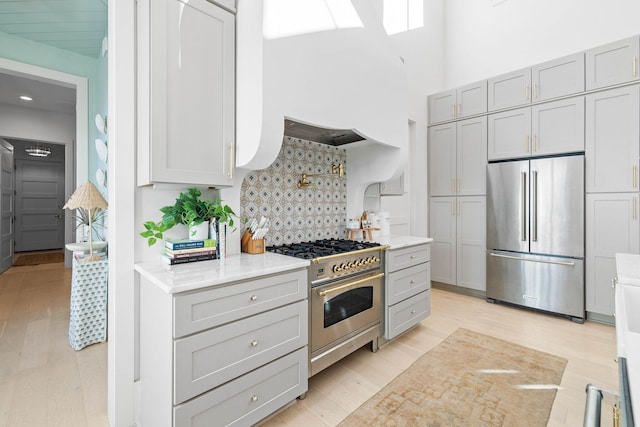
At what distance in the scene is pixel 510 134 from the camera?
11.6 ft

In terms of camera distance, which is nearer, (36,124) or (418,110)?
(418,110)

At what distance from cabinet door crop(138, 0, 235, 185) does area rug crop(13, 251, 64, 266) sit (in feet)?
20.7

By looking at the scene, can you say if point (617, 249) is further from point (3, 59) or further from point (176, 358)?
point (3, 59)

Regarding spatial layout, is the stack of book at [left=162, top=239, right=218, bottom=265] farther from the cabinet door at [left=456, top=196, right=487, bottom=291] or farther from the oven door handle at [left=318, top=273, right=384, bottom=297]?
the cabinet door at [left=456, top=196, right=487, bottom=291]

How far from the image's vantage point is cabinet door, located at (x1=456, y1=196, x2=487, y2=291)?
A: 376 centimetres

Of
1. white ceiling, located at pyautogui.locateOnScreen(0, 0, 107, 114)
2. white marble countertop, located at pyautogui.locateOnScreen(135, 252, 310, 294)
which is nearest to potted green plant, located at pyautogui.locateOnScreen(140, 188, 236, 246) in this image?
white marble countertop, located at pyautogui.locateOnScreen(135, 252, 310, 294)

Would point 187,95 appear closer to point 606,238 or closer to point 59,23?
point 59,23

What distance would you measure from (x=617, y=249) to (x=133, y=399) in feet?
14.0

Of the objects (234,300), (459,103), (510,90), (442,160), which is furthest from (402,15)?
(234,300)

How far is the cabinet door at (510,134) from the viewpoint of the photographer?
340 centimetres

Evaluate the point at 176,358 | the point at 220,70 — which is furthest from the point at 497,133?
the point at 176,358

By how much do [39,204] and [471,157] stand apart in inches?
385

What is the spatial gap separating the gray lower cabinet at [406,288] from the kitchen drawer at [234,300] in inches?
40.2

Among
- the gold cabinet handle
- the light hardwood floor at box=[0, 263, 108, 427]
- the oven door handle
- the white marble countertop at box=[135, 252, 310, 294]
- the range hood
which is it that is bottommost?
the light hardwood floor at box=[0, 263, 108, 427]
